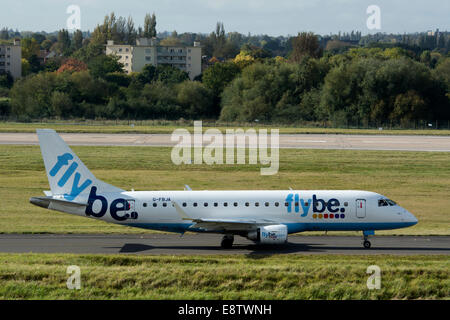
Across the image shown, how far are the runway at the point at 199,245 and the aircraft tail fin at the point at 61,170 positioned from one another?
3.65 metres

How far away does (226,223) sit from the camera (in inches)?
1553

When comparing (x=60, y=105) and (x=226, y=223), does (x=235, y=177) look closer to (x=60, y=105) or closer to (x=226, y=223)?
(x=226, y=223)

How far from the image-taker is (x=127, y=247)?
1630 inches

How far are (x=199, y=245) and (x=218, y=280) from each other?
12.2 meters

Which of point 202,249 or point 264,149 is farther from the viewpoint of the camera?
point 264,149

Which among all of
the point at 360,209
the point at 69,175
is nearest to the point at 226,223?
the point at 360,209

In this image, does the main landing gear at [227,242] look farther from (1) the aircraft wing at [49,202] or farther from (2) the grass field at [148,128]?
(2) the grass field at [148,128]

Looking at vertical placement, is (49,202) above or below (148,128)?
below

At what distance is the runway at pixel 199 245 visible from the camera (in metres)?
39.9

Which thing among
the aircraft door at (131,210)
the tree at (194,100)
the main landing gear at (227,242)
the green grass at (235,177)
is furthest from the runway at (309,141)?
the aircraft door at (131,210)

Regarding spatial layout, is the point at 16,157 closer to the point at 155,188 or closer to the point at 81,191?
the point at 155,188

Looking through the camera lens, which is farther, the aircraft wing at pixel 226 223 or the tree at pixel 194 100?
the tree at pixel 194 100

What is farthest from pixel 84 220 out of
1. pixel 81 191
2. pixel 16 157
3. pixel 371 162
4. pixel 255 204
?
pixel 371 162
